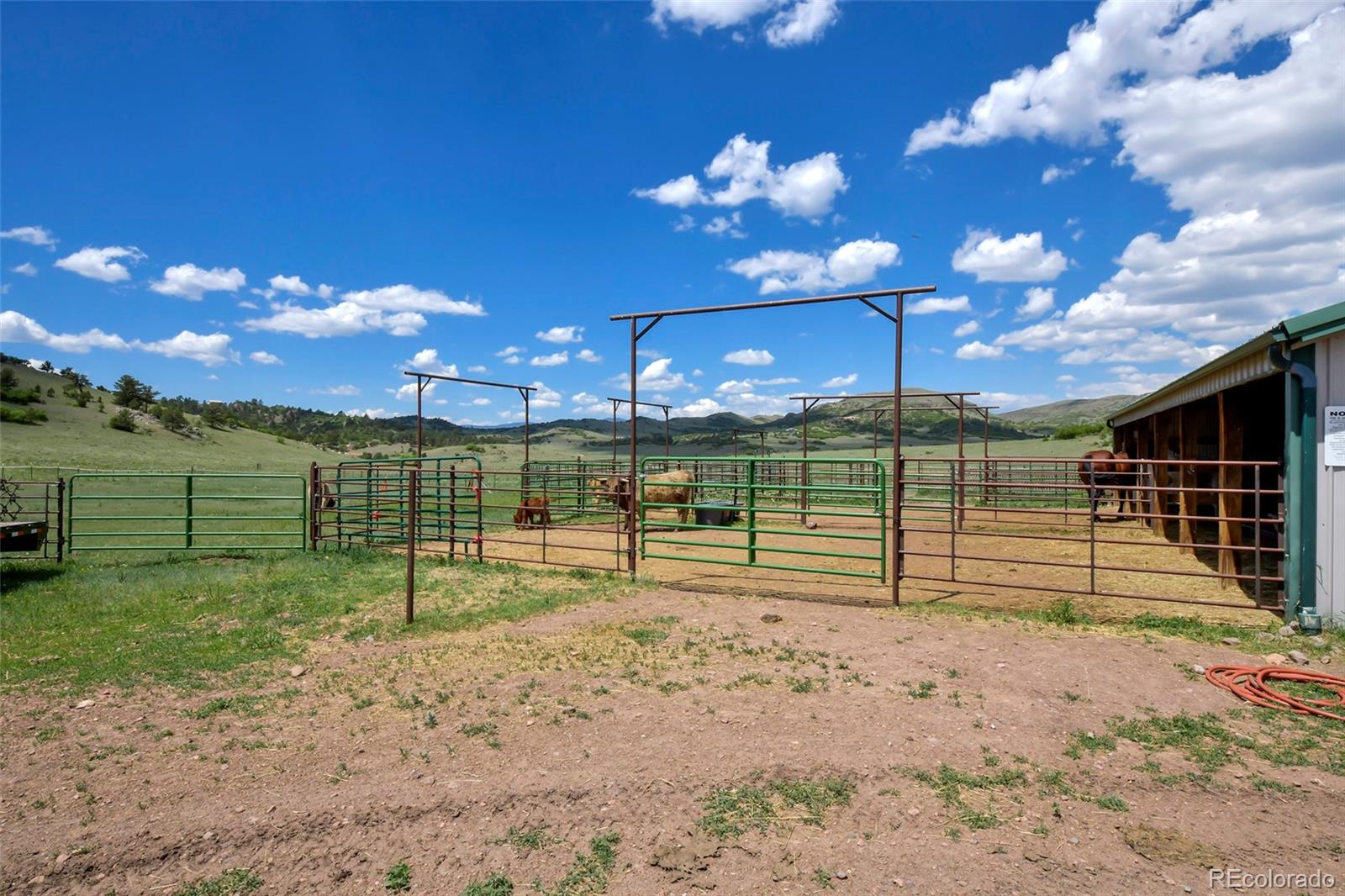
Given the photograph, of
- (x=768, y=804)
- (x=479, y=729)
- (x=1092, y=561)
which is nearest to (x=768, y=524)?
(x=1092, y=561)

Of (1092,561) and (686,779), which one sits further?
(1092,561)

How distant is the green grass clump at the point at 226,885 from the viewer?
2709mm

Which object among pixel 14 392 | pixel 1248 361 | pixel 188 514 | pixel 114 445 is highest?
pixel 14 392

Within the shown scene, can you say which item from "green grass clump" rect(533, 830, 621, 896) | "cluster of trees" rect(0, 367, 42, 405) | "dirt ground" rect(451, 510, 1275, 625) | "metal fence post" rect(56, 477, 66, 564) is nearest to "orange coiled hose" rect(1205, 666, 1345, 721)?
"dirt ground" rect(451, 510, 1275, 625)

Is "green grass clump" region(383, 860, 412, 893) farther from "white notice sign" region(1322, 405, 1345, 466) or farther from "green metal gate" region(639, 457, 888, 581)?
"white notice sign" region(1322, 405, 1345, 466)

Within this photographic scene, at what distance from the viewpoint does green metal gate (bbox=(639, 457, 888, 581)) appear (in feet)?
25.2

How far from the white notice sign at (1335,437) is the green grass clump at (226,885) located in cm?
808

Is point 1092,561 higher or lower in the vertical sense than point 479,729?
higher

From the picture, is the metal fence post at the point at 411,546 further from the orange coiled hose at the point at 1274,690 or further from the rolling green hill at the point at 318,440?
the rolling green hill at the point at 318,440

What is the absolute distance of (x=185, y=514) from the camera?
43.0 ft

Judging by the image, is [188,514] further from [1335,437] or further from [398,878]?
[1335,437]

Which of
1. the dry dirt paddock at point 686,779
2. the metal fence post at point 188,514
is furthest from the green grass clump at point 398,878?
the metal fence post at point 188,514

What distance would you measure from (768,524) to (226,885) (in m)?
12.9

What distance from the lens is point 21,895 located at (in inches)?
108
